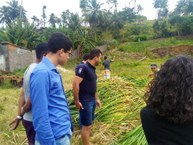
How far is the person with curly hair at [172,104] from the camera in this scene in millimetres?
1561

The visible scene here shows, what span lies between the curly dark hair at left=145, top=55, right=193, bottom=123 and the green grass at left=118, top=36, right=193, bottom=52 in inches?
1203

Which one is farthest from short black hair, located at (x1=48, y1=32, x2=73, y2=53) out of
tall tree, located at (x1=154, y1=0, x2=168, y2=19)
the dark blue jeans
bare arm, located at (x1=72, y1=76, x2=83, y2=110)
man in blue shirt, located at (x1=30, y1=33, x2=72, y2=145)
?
tall tree, located at (x1=154, y1=0, x2=168, y2=19)

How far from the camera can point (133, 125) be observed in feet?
16.2

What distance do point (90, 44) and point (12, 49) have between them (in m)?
11.6

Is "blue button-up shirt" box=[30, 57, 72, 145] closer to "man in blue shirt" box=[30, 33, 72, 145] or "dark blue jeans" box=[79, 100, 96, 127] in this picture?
"man in blue shirt" box=[30, 33, 72, 145]

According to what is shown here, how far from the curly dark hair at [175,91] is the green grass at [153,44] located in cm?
3056

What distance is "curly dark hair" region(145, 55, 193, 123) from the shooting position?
156 cm

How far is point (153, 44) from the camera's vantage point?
34.2 m

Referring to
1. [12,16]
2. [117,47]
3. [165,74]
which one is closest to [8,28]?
[117,47]

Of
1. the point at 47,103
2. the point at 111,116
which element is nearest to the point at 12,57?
the point at 111,116

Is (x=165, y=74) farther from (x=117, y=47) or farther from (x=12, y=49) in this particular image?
(x=117, y=47)

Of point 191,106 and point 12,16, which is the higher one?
point 12,16

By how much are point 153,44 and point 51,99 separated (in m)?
Result: 32.6

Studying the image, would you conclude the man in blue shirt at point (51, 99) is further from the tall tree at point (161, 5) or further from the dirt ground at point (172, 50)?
the tall tree at point (161, 5)
